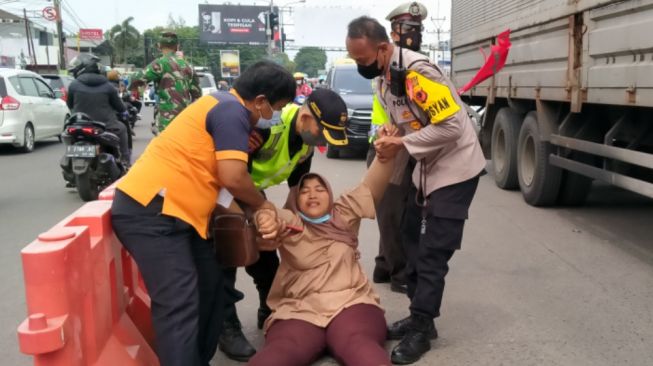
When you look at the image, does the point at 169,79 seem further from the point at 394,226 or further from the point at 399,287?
the point at 399,287

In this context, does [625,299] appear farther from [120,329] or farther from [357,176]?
[357,176]

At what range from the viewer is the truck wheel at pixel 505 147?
26.2ft

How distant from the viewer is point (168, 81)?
7020 millimetres

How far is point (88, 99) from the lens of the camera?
316 inches

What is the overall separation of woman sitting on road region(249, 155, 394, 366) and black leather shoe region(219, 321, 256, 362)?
0.51ft

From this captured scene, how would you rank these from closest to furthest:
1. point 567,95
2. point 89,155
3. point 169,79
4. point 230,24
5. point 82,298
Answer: point 82,298 < point 567,95 < point 169,79 < point 89,155 < point 230,24

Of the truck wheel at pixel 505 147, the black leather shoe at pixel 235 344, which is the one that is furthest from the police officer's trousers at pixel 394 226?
the truck wheel at pixel 505 147

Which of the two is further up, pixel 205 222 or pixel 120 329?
pixel 205 222

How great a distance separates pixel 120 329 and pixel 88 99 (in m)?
5.83

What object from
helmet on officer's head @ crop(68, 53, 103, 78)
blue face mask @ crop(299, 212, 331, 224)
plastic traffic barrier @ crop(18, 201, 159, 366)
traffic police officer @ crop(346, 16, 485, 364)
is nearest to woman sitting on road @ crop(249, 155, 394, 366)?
blue face mask @ crop(299, 212, 331, 224)

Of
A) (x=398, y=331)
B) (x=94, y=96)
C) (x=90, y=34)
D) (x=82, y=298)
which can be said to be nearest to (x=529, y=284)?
(x=398, y=331)

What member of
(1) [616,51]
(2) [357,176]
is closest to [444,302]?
(1) [616,51]

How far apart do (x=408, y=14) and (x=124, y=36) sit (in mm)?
70040

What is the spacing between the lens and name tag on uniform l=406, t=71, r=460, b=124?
313cm
